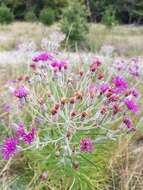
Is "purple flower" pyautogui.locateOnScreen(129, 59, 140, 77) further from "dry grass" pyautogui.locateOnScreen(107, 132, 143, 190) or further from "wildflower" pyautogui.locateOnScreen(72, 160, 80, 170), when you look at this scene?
"wildflower" pyautogui.locateOnScreen(72, 160, 80, 170)

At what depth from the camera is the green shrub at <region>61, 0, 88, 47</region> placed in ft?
49.8

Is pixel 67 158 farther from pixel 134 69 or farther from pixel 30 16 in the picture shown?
pixel 30 16

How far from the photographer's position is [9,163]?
3.05 metres

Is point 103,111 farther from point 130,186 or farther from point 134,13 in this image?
point 134,13

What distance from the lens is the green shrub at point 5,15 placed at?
21984mm

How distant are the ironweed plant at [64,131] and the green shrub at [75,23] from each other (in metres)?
11.9

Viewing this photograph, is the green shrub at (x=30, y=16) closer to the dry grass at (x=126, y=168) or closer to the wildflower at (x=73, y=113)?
the dry grass at (x=126, y=168)

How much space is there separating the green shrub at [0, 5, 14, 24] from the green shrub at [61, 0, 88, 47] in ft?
20.5

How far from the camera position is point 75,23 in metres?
15.5

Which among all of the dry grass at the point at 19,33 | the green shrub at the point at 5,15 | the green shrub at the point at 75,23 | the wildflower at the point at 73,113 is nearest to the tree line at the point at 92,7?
the green shrub at the point at 5,15

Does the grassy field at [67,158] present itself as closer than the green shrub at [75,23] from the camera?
Yes

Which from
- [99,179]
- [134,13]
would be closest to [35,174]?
[99,179]

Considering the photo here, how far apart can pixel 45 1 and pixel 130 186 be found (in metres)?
21.9

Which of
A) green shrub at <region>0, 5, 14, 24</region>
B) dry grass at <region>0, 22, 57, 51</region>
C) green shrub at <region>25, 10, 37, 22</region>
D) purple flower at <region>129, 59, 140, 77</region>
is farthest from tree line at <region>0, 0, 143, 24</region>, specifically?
purple flower at <region>129, 59, 140, 77</region>
